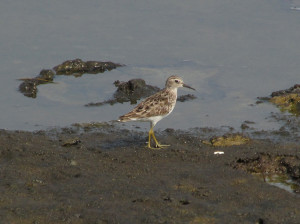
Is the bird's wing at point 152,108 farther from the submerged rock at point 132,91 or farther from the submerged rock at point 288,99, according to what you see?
the submerged rock at point 288,99

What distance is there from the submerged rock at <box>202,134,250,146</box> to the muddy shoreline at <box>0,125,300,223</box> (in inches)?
7.0

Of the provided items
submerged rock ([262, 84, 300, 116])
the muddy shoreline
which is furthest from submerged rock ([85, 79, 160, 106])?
submerged rock ([262, 84, 300, 116])

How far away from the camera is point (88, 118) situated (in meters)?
11.8

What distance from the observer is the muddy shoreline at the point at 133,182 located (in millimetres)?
7430

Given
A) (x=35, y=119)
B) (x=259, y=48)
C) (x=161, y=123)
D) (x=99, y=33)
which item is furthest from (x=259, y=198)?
(x=99, y=33)

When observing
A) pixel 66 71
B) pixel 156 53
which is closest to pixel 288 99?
pixel 156 53

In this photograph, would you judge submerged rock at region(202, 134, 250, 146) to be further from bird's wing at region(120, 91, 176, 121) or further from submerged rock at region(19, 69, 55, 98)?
submerged rock at region(19, 69, 55, 98)

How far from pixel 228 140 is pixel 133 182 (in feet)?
8.35

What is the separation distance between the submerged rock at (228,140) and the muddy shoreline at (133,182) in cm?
18

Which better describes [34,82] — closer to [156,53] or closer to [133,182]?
[156,53]

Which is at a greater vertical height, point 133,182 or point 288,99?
point 288,99

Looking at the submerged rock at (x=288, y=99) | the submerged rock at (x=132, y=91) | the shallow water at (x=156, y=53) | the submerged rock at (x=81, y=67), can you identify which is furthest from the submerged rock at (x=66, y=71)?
the submerged rock at (x=288, y=99)

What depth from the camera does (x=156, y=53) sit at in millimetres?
14555

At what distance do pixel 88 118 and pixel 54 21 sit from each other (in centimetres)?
482
